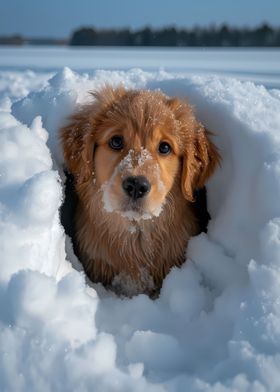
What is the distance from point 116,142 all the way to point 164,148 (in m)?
0.28

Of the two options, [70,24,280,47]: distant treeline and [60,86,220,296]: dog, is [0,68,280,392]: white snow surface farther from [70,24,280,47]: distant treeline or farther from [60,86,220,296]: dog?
[70,24,280,47]: distant treeline

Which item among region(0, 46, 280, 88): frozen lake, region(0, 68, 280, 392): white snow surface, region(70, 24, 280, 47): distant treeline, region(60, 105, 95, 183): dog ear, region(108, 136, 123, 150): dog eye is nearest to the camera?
region(0, 68, 280, 392): white snow surface

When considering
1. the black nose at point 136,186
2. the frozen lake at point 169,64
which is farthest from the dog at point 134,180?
the frozen lake at point 169,64

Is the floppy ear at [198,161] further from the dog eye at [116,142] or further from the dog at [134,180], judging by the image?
the dog eye at [116,142]

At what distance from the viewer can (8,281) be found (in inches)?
89.3

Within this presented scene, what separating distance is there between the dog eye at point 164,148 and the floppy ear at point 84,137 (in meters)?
0.39

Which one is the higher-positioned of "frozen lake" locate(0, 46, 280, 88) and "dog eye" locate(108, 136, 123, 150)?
"dog eye" locate(108, 136, 123, 150)

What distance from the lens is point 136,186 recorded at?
268cm

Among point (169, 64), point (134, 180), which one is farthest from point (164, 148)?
point (169, 64)

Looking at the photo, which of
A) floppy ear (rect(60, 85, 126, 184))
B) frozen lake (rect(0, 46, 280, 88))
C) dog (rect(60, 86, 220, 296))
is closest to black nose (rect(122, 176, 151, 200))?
dog (rect(60, 86, 220, 296))

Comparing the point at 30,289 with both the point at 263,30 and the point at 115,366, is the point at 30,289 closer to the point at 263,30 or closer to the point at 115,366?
the point at 115,366

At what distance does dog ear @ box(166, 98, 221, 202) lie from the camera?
3123mm

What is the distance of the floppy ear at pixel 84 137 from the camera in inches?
122

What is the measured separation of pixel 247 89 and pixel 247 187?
2.81 ft
